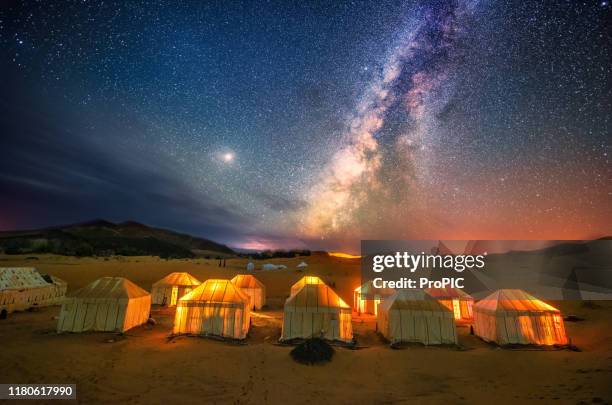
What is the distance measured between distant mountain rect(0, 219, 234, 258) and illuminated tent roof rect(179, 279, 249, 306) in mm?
49758

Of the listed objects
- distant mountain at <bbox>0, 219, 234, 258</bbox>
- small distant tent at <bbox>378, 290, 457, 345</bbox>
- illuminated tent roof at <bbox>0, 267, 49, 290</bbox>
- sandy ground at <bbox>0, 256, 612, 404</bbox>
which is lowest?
sandy ground at <bbox>0, 256, 612, 404</bbox>

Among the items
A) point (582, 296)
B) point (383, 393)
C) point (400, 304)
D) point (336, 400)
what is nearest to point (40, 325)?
point (336, 400)

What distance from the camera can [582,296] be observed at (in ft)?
107

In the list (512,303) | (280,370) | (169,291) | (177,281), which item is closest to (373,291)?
(512,303)

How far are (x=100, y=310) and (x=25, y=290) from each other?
441 inches

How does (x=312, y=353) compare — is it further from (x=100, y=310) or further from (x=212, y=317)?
(x=100, y=310)

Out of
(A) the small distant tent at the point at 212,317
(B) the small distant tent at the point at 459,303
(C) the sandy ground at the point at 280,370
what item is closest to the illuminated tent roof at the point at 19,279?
(C) the sandy ground at the point at 280,370

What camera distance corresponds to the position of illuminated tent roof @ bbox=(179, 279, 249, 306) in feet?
59.4

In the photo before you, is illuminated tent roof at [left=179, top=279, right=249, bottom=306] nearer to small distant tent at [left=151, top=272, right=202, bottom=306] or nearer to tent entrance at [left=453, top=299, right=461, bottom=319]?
small distant tent at [left=151, top=272, right=202, bottom=306]

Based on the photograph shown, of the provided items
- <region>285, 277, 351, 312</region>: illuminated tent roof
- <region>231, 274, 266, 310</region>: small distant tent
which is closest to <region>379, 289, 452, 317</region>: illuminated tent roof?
<region>285, 277, 351, 312</region>: illuminated tent roof

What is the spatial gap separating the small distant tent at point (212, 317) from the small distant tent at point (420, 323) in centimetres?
894

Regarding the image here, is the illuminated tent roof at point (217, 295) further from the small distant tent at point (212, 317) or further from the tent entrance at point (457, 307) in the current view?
the tent entrance at point (457, 307)

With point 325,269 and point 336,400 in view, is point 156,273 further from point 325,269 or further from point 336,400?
point 336,400

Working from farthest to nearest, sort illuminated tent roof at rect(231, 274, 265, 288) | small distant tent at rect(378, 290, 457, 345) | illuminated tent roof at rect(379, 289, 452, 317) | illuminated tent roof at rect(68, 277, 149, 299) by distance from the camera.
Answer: illuminated tent roof at rect(231, 274, 265, 288), illuminated tent roof at rect(68, 277, 149, 299), illuminated tent roof at rect(379, 289, 452, 317), small distant tent at rect(378, 290, 457, 345)
